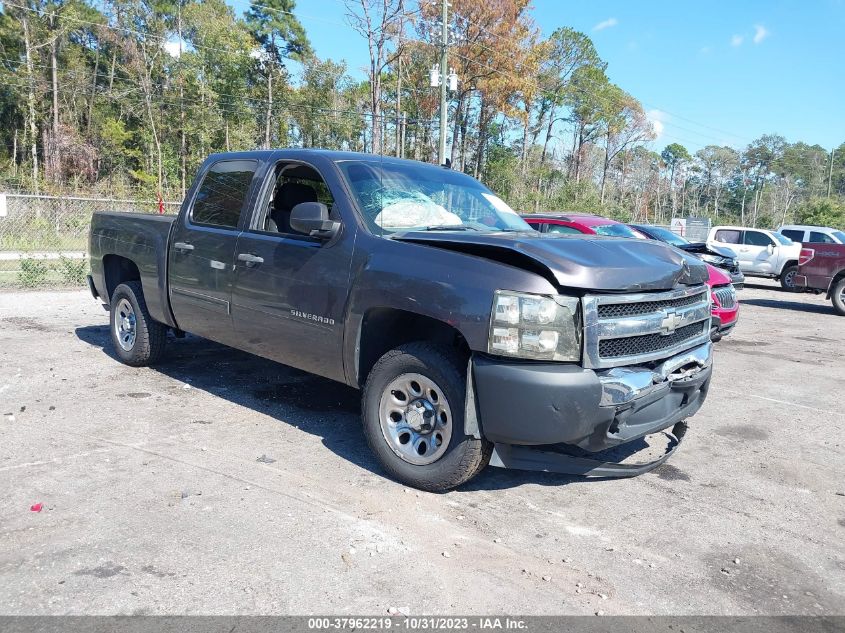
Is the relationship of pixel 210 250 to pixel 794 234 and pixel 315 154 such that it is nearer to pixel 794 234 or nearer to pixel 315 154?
pixel 315 154

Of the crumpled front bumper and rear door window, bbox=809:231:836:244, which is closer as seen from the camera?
the crumpled front bumper

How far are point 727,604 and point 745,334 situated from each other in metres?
8.93

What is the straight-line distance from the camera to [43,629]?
98.5 inches

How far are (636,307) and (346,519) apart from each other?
1.97m

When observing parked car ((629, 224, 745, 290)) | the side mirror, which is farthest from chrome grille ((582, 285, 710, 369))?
parked car ((629, 224, 745, 290))

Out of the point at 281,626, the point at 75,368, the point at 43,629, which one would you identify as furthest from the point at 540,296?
the point at 75,368

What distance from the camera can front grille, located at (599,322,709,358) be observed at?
3.51 meters

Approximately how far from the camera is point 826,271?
14234 millimetres

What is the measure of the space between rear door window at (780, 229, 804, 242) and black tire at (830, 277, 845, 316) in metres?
6.74

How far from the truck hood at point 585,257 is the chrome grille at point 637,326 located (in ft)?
0.23

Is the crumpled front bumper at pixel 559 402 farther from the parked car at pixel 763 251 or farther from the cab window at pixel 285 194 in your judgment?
the parked car at pixel 763 251

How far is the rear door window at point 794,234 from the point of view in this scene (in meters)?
20.1

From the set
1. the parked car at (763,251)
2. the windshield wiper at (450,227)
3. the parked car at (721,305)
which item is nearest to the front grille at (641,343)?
the windshield wiper at (450,227)

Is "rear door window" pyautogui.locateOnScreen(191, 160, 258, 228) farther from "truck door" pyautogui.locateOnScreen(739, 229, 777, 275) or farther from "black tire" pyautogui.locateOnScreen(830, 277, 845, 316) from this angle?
"truck door" pyautogui.locateOnScreen(739, 229, 777, 275)
